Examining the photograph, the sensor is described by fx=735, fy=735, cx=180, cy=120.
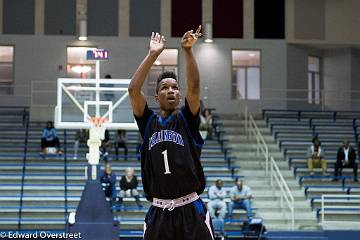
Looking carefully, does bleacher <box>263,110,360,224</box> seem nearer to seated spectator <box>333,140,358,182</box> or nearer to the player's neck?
seated spectator <box>333,140,358,182</box>

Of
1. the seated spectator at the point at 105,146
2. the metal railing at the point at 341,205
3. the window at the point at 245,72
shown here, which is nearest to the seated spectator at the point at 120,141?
the seated spectator at the point at 105,146

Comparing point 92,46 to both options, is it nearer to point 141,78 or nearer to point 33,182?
point 33,182

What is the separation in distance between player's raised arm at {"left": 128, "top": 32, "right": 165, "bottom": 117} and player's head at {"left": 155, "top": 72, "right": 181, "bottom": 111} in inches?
4.9

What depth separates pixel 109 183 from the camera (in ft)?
62.6

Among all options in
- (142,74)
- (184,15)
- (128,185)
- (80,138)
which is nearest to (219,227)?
(128,185)

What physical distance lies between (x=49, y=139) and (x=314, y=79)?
12175 mm

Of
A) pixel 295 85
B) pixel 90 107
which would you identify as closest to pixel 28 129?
pixel 90 107

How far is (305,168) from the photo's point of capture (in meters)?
23.1

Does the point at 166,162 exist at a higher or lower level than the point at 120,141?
higher

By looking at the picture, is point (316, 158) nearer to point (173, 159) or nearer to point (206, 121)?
point (206, 121)

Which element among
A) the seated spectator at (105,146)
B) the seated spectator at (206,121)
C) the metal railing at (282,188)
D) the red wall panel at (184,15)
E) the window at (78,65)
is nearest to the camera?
the metal railing at (282,188)

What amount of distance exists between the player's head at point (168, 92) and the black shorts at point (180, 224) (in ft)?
2.25

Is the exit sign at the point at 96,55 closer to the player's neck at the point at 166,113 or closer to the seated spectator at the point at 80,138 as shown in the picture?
the seated spectator at the point at 80,138

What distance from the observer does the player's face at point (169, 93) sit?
489 cm
